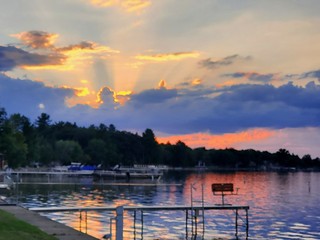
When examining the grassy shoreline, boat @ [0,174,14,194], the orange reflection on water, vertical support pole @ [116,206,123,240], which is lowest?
the orange reflection on water

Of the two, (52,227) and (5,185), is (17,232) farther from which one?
(5,185)

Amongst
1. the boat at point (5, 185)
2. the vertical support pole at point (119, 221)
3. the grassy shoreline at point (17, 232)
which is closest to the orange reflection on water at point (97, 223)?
the grassy shoreline at point (17, 232)

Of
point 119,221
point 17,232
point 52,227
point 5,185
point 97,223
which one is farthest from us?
point 5,185

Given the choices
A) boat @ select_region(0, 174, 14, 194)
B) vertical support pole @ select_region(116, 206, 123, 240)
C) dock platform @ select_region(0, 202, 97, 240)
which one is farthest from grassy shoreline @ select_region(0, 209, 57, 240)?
boat @ select_region(0, 174, 14, 194)

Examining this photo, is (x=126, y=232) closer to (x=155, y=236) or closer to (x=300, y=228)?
(x=155, y=236)

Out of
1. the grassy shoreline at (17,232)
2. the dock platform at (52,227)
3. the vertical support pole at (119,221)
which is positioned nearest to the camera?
the vertical support pole at (119,221)

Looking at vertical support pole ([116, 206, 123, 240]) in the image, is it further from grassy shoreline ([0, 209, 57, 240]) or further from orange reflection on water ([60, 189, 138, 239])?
orange reflection on water ([60, 189, 138, 239])

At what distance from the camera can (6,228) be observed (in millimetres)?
25922

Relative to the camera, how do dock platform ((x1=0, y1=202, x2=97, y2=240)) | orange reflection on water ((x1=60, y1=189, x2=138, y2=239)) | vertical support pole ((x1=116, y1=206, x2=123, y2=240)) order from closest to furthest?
vertical support pole ((x1=116, y1=206, x2=123, y2=240)) < dock platform ((x1=0, y1=202, x2=97, y2=240)) < orange reflection on water ((x1=60, y1=189, x2=138, y2=239))

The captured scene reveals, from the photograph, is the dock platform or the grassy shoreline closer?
the grassy shoreline

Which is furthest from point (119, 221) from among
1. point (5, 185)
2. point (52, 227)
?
point (5, 185)

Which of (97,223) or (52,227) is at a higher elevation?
(52,227)

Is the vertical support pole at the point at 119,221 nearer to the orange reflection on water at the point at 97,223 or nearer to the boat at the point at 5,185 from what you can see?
the orange reflection on water at the point at 97,223

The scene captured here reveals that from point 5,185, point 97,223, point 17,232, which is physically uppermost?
point 17,232
